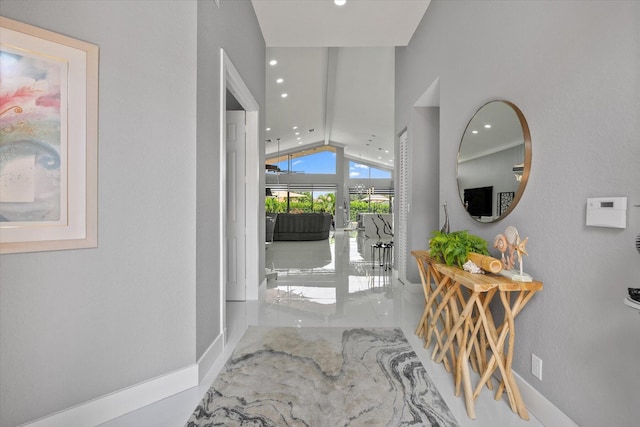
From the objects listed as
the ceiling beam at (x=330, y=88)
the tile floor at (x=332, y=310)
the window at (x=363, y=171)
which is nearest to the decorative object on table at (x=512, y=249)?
the tile floor at (x=332, y=310)

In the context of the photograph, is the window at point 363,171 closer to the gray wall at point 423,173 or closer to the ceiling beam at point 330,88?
the ceiling beam at point 330,88

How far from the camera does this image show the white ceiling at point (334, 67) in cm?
347

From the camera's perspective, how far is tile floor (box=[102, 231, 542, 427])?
5.63 ft

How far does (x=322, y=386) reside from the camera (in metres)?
1.98

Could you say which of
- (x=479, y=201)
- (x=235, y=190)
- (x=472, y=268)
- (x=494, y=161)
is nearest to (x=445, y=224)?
(x=479, y=201)

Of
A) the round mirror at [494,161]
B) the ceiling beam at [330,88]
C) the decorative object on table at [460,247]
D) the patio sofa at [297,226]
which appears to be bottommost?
the patio sofa at [297,226]

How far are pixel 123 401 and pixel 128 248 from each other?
0.82 meters

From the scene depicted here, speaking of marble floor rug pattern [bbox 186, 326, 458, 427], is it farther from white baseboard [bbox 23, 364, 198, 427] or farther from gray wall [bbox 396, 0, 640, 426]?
gray wall [bbox 396, 0, 640, 426]

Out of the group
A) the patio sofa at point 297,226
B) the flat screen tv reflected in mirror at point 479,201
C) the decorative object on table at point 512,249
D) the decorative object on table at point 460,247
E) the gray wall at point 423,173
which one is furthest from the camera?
the patio sofa at point 297,226

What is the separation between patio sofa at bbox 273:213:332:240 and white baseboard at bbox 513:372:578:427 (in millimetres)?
8505

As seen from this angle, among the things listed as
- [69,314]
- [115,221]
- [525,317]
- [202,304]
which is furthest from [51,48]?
[525,317]

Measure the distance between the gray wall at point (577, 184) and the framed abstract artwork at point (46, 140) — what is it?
7.59 ft

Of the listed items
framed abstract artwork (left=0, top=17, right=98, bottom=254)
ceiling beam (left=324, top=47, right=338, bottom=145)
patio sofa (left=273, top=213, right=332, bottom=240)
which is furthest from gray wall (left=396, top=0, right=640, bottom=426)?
patio sofa (left=273, top=213, right=332, bottom=240)

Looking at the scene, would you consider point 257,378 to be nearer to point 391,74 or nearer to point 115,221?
point 115,221
